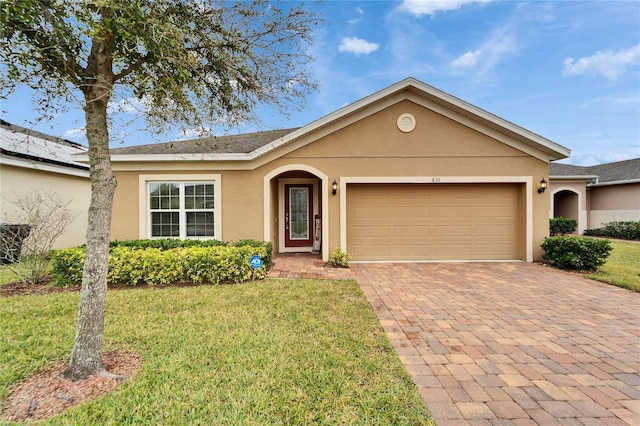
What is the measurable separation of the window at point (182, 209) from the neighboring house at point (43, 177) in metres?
2.45

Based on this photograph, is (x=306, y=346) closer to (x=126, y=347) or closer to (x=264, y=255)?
(x=126, y=347)

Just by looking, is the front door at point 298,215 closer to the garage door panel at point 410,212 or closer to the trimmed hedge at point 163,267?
the garage door panel at point 410,212

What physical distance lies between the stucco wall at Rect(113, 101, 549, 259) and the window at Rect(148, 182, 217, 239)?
1.55 ft

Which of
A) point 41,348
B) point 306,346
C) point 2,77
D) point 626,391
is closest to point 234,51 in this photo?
point 2,77

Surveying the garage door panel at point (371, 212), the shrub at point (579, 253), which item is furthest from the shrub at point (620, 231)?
the garage door panel at point (371, 212)

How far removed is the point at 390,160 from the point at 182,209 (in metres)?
6.72

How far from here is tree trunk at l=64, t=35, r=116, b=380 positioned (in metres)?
2.87

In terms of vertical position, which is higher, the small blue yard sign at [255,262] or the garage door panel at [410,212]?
the garage door panel at [410,212]

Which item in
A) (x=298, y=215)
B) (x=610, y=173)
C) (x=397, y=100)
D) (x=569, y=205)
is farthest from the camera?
(x=610, y=173)

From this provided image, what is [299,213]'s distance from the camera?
10445mm

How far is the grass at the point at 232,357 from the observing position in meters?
2.43

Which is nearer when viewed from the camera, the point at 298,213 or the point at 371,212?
the point at 371,212

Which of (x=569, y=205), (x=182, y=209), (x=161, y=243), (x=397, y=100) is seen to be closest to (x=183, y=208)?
(x=182, y=209)

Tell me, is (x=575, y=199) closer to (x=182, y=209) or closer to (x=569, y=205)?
(x=569, y=205)
